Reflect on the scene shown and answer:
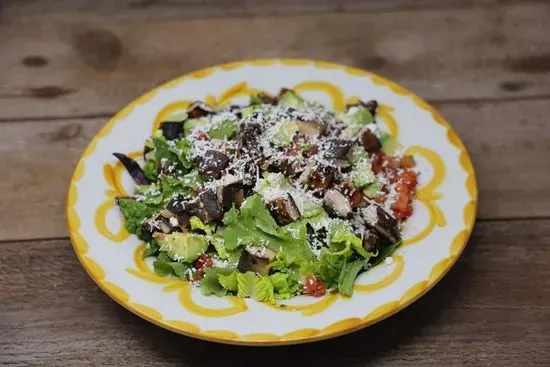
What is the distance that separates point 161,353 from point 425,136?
2.12 feet

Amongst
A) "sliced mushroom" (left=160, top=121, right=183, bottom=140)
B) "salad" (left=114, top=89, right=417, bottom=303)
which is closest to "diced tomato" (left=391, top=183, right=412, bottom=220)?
"salad" (left=114, top=89, right=417, bottom=303)

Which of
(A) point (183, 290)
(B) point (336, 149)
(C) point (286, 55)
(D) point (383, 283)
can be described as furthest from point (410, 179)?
(C) point (286, 55)

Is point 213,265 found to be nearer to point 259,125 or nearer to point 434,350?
point 259,125

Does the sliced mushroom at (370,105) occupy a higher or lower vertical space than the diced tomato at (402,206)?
higher

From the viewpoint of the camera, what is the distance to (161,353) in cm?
144

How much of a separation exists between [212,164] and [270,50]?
2.45 ft

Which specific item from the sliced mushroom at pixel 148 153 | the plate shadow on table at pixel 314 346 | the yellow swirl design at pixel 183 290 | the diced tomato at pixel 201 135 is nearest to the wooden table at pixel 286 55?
the plate shadow on table at pixel 314 346

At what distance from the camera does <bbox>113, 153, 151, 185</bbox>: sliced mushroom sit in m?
1.58

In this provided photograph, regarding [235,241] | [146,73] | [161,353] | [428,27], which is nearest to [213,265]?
[235,241]

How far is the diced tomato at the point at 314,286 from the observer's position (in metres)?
1.35

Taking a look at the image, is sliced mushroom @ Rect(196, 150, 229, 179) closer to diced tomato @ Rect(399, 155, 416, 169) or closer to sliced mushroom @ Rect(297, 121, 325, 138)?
sliced mushroom @ Rect(297, 121, 325, 138)

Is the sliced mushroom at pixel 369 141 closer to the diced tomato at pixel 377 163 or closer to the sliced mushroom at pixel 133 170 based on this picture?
the diced tomato at pixel 377 163

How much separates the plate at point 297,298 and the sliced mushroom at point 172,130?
0.06 metres

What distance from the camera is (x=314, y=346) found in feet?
4.72
